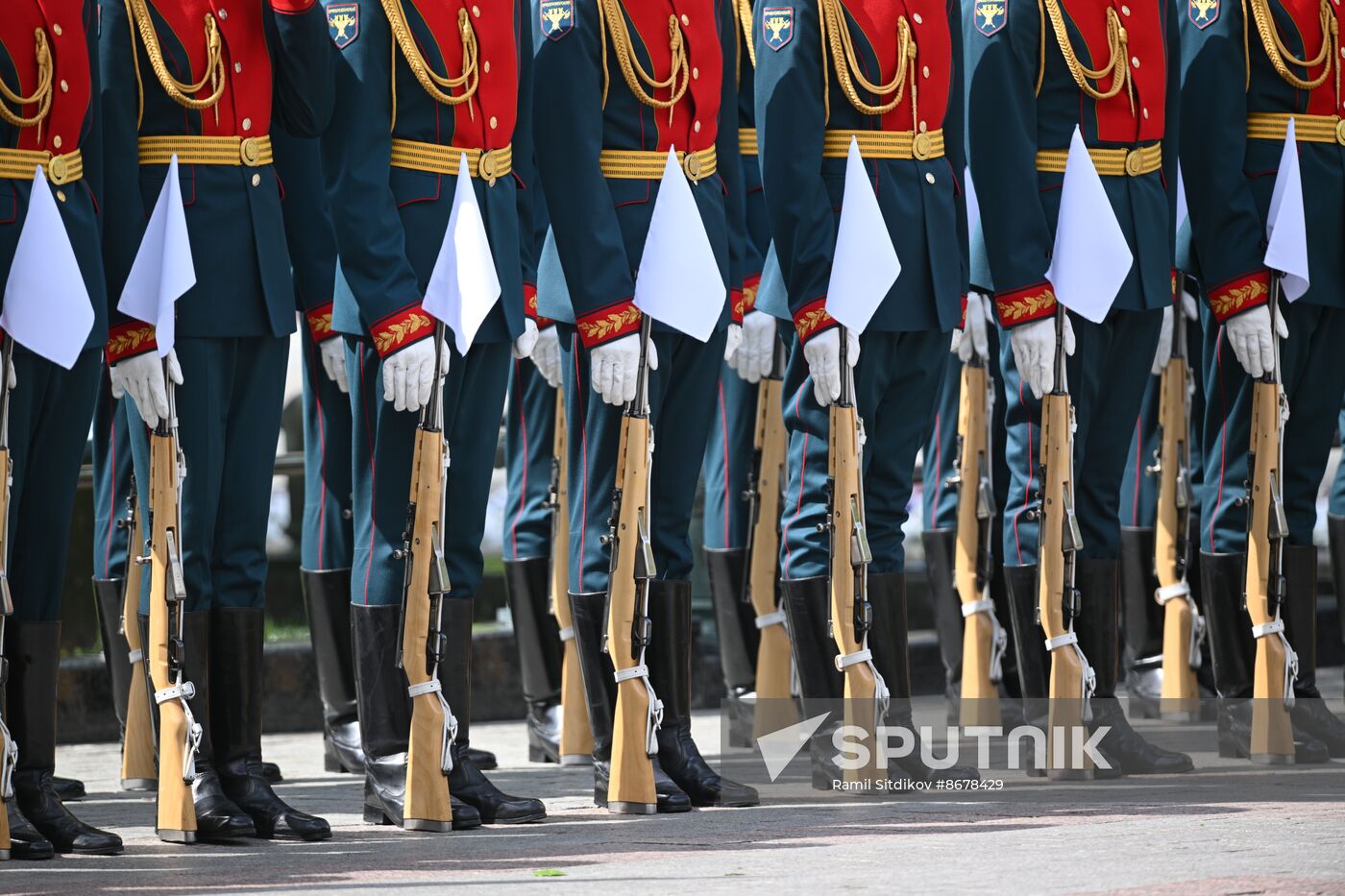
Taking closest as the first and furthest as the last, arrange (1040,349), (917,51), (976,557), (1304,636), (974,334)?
(917,51) → (1040,349) → (1304,636) → (976,557) → (974,334)

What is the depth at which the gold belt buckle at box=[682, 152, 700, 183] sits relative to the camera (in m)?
5.15

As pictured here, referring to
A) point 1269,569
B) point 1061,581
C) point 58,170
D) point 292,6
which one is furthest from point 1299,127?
point 58,170

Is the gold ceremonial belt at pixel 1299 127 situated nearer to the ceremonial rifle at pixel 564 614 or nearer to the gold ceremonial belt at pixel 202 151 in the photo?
the ceremonial rifle at pixel 564 614

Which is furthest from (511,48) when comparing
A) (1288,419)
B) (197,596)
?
(1288,419)

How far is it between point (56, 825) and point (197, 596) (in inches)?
21.8

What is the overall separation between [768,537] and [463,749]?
1.75 metres

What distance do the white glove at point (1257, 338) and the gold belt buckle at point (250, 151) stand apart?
264 centimetres

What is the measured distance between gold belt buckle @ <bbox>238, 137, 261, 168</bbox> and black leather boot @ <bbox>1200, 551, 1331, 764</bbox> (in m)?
2.88

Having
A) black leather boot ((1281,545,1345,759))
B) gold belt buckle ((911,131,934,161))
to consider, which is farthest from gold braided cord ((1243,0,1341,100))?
black leather boot ((1281,545,1345,759))

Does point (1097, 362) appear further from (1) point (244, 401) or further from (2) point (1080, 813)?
(1) point (244, 401)

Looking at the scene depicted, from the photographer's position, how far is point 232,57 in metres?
4.77

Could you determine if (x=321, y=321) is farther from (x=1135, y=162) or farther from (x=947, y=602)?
(x=947, y=602)

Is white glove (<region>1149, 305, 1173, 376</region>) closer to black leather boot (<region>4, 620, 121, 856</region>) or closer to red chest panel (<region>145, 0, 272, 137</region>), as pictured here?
red chest panel (<region>145, 0, 272, 137</region>)

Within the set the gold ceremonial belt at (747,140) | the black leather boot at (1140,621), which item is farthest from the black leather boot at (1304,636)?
the gold ceremonial belt at (747,140)
